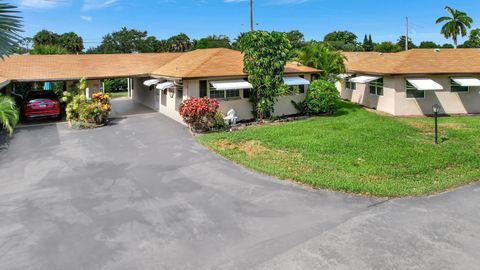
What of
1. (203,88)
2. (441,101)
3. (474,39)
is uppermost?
(474,39)

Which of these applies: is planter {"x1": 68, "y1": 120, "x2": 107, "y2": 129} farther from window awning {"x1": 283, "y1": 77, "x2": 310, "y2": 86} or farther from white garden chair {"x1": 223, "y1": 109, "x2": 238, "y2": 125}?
window awning {"x1": 283, "y1": 77, "x2": 310, "y2": 86}

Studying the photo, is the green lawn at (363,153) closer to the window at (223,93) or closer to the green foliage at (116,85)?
the window at (223,93)

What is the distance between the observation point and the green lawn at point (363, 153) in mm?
11641

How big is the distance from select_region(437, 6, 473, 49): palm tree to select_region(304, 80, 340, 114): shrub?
3964cm

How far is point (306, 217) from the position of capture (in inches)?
357

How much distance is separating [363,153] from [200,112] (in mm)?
8570

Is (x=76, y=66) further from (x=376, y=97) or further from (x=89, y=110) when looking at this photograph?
(x=376, y=97)

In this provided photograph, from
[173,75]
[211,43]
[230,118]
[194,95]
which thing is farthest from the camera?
[211,43]

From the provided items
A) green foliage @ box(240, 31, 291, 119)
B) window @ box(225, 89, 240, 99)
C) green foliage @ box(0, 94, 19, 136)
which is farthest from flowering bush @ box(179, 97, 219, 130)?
green foliage @ box(0, 94, 19, 136)

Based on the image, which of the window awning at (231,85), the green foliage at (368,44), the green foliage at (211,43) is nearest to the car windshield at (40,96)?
the window awning at (231,85)

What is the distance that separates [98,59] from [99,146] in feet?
44.2

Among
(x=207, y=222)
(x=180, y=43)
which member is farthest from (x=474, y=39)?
(x=207, y=222)

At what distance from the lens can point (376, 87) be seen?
2738cm

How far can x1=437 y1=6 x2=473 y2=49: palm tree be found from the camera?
51.5 m
